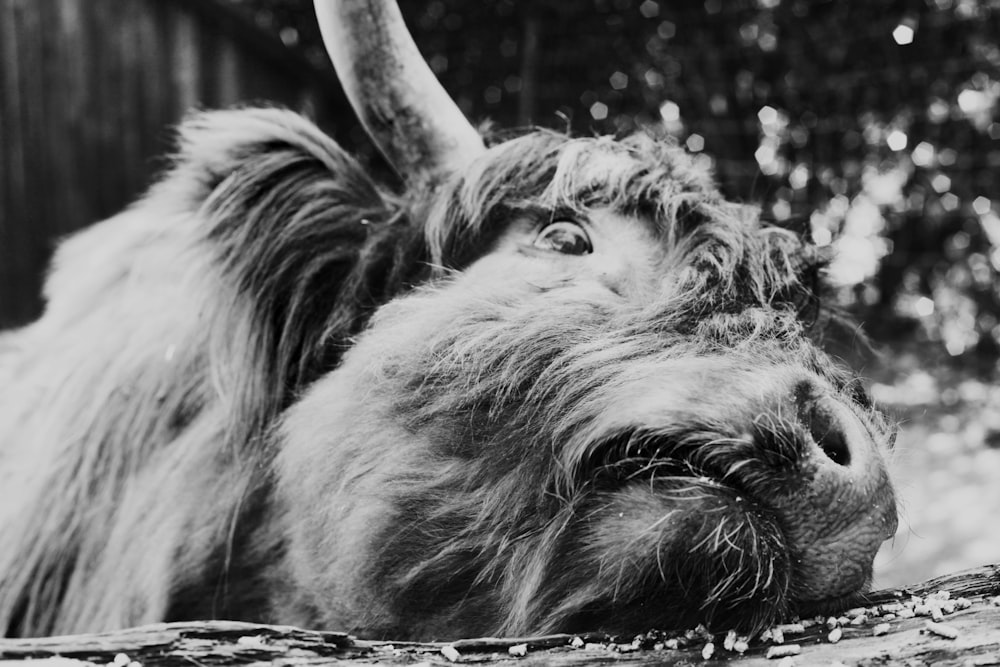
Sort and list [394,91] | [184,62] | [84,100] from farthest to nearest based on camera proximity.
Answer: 1. [184,62]
2. [84,100]
3. [394,91]

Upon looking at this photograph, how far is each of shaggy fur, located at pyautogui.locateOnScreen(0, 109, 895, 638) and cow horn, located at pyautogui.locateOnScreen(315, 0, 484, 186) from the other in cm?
8

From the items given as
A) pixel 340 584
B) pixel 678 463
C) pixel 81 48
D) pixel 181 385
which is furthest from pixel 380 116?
pixel 81 48

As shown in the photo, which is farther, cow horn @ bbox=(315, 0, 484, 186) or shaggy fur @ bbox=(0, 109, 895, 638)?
cow horn @ bbox=(315, 0, 484, 186)

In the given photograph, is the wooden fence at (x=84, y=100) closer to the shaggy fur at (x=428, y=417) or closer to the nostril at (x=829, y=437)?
the shaggy fur at (x=428, y=417)

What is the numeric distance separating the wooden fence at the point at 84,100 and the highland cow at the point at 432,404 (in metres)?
2.37

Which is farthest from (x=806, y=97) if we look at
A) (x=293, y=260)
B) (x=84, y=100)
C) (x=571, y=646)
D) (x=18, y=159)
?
(x=571, y=646)

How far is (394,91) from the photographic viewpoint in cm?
209

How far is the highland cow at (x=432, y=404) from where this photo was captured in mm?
1337

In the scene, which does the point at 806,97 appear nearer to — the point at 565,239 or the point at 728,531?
the point at 565,239

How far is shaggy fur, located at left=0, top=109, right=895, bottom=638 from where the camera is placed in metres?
1.33

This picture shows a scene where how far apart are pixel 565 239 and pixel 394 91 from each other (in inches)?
20.4

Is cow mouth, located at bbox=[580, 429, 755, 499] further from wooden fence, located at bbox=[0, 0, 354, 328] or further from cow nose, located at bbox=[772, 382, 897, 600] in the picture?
wooden fence, located at bbox=[0, 0, 354, 328]

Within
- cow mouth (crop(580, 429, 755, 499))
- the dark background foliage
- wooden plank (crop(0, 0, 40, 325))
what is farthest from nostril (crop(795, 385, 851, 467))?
the dark background foliage

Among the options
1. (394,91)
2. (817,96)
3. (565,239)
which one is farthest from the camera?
(817,96)
